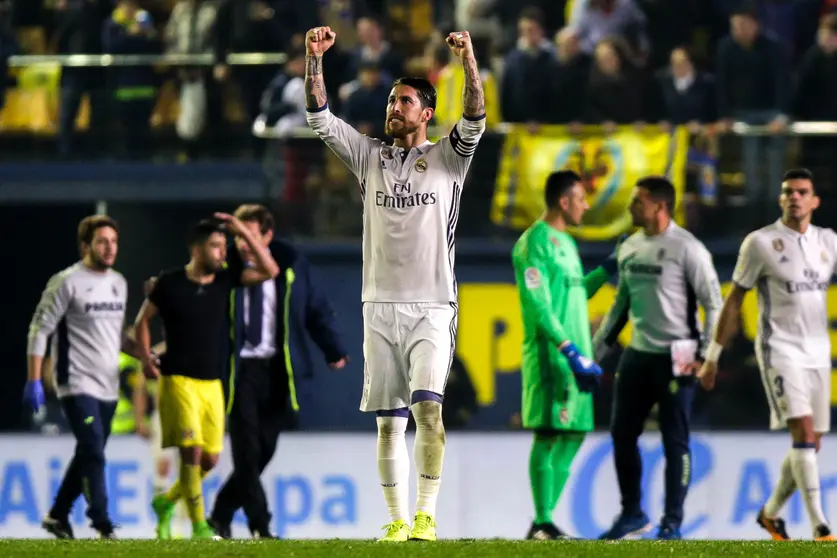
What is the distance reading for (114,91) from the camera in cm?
1756

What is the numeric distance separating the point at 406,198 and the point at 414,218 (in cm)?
10

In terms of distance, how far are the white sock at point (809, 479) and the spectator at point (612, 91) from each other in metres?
6.00

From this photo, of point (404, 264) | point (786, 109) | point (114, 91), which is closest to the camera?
point (404, 264)

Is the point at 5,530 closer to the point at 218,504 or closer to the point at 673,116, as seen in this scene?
the point at 218,504

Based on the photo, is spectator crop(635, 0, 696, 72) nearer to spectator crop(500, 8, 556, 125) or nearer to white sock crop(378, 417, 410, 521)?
Answer: spectator crop(500, 8, 556, 125)

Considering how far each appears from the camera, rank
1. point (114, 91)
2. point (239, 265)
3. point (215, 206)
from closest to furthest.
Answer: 1. point (239, 265)
2. point (215, 206)
3. point (114, 91)

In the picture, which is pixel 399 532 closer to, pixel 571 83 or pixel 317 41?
pixel 317 41

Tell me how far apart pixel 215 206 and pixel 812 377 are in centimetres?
795

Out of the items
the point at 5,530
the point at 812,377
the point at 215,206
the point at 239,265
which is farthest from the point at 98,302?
the point at 215,206

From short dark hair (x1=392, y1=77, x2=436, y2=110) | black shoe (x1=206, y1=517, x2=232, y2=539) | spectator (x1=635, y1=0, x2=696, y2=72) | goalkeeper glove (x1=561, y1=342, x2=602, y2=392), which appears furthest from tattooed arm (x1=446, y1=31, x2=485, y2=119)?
spectator (x1=635, y1=0, x2=696, y2=72)

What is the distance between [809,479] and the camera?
31.7 feet

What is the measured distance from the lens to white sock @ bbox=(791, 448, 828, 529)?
957 centimetres

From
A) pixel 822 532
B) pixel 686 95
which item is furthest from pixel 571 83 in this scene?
pixel 822 532

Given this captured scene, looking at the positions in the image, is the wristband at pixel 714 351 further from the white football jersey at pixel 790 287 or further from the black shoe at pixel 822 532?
the black shoe at pixel 822 532
